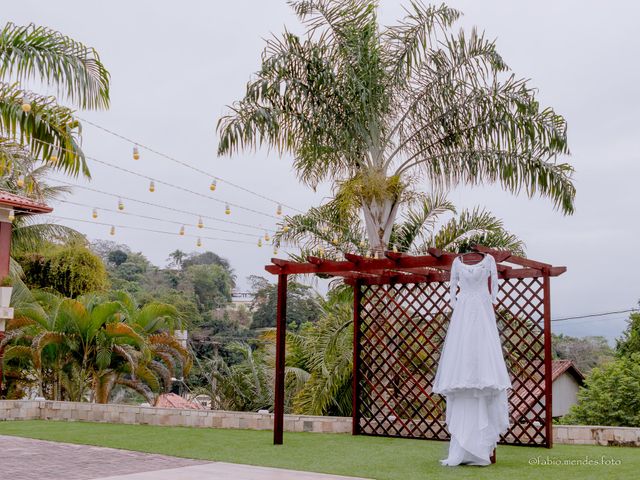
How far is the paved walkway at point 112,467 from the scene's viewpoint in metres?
6.21

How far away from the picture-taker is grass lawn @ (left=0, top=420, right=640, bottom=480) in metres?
6.43

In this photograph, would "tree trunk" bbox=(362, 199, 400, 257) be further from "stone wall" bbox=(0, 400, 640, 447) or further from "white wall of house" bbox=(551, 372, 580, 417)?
"white wall of house" bbox=(551, 372, 580, 417)

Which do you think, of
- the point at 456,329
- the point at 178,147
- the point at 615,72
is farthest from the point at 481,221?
the point at 178,147

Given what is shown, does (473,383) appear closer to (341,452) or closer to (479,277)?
(479,277)

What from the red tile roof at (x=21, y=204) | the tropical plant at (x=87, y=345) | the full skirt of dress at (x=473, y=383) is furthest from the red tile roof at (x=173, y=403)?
the full skirt of dress at (x=473, y=383)

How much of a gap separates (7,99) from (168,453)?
13.3 feet

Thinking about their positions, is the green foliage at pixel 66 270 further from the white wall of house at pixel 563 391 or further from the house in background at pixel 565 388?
the white wall of house at pixel 563 391

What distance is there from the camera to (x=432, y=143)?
12.4m

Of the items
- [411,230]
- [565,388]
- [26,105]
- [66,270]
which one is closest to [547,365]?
[411,230]

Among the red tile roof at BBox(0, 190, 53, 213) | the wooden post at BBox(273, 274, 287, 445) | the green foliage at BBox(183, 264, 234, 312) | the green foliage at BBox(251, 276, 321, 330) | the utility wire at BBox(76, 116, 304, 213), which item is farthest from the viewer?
the green foliage at BBox(183, 264, 234, 312)

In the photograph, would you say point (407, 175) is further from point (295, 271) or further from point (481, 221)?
point (295, 271)

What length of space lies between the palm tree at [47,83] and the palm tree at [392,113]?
359 cm

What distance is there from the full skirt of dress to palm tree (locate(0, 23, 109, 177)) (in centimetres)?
440

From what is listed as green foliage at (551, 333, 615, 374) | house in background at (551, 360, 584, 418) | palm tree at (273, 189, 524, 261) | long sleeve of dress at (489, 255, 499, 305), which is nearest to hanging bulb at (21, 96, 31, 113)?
long sleeve of dress at (489, 255, 499, 305)
